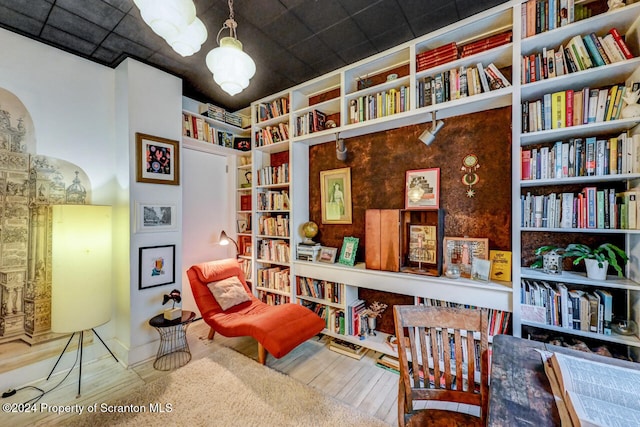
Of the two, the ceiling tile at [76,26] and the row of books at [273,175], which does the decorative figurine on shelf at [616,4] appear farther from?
the ceiling tile at [76,26]

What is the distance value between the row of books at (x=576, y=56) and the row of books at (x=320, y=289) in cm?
239

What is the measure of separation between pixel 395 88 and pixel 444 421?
254cm

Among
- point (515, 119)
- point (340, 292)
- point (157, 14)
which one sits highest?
point (157, 14)

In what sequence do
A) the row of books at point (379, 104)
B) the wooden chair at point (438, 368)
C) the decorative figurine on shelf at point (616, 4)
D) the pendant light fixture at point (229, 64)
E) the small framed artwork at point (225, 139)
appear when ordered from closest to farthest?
1. the wooden chair at point (438, 368)
2. the pendant light fixture at point (229, 64)
3. the decorative figurine on shelf at point (616, 4)
4. the row of books at point (379, 104)
5. the small framed artwork at point (225, 139)

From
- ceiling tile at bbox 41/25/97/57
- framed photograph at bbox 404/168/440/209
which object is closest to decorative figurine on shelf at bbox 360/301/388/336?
framed photograph at bbox 404/168/440/209

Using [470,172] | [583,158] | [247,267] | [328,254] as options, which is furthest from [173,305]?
[583,158]

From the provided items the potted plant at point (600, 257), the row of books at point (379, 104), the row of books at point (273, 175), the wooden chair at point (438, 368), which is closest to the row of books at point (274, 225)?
the row of books at point (273, 175)

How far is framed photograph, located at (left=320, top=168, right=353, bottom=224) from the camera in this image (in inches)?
116

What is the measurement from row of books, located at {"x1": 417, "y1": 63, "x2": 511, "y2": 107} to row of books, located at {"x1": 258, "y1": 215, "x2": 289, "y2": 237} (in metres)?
1.96

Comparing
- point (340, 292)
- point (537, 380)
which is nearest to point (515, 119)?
point (537, 380)

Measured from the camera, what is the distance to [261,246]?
340cm

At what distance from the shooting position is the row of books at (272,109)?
3.18 meters

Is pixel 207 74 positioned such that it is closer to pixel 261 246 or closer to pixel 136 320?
pixel 261 246

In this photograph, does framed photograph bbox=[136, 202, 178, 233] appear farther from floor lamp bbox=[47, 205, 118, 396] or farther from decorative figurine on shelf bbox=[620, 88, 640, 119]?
decorative figurine on shelf bbox=[620, 88, 640, 119]
